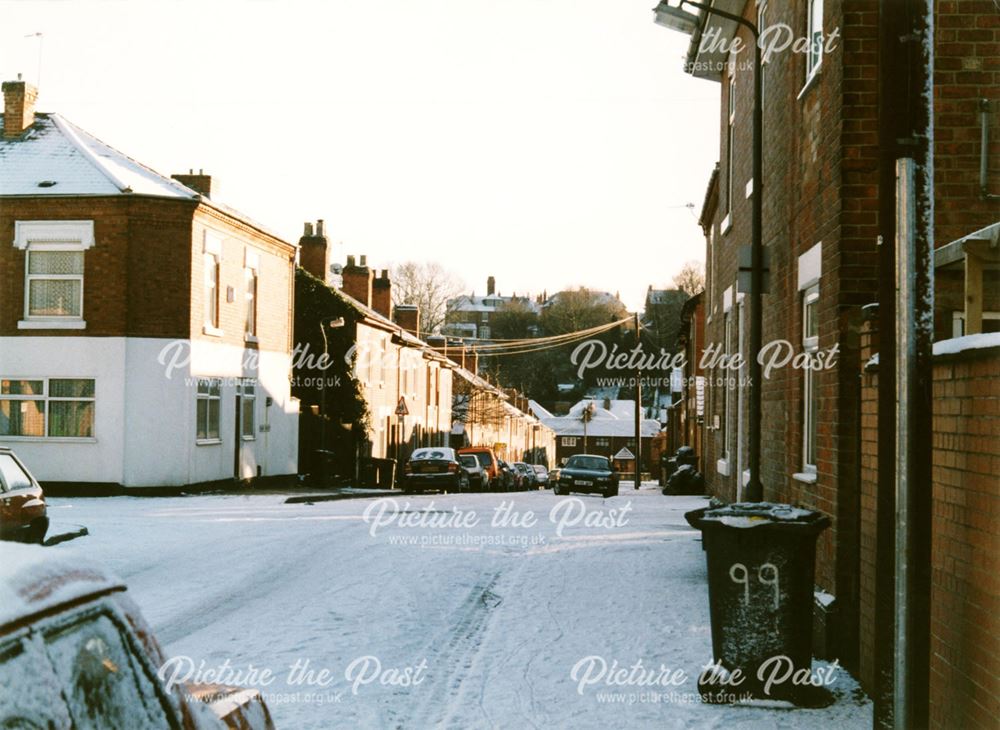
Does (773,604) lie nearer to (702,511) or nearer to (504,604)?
(702,511)

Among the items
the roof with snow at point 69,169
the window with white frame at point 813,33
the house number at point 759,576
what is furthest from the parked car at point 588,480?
the house number at point 759,576

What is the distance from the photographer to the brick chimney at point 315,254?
39.0m

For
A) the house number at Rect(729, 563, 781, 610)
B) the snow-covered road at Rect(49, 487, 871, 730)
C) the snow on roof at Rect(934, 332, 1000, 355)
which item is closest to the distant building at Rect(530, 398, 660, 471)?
the snow-covered road at Rect(49, 487, 871, 730)

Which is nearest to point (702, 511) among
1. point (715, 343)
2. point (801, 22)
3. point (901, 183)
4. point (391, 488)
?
point (901, 183)

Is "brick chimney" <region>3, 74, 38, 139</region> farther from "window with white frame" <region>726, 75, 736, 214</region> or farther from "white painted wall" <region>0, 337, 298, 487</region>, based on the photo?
"window with white frame" <region>726, 75, 736, 214</region>

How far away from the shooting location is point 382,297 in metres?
48.6

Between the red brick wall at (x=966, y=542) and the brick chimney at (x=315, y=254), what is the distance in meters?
34.8

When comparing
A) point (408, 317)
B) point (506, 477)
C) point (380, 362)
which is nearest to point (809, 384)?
point (380, 362)

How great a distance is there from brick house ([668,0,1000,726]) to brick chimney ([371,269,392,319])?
38.0 meters

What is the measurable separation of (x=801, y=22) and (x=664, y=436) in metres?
59.0

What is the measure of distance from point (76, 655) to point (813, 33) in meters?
8.90

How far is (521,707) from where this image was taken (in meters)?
6.52

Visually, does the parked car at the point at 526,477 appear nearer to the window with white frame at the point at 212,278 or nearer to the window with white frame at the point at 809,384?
the window with white frame at the point at 212,278

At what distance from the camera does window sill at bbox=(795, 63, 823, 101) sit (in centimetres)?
880
